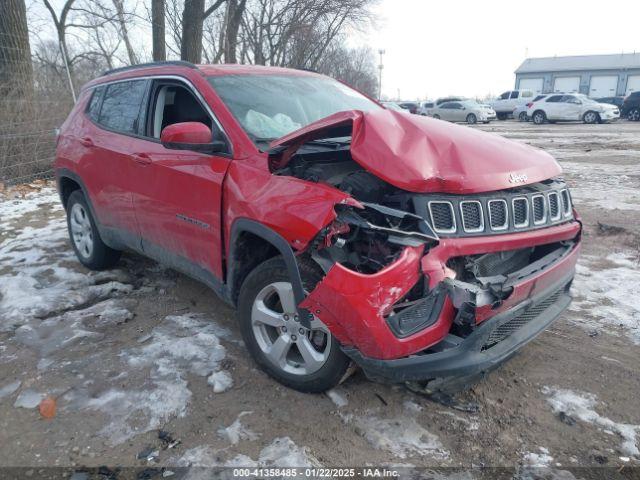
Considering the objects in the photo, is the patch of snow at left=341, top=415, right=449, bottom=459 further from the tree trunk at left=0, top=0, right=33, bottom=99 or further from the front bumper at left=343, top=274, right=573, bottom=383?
the tree trunk at left=0, top=0, right=33, bottom=99

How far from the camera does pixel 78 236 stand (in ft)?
16.5

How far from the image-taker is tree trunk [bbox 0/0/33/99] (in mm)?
9664

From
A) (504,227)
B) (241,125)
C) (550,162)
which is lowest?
(504,227)

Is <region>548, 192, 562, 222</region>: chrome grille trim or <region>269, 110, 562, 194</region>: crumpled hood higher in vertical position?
<region>269, 110, 562, 194</region>: crumpled hood

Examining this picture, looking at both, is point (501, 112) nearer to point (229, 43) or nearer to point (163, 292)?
point (229, 43)

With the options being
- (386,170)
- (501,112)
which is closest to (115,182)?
(386,170)

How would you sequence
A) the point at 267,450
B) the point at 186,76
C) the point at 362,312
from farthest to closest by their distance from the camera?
the point at 186,76, the point at 267,450, the point at 362,312

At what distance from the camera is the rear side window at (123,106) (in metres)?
4.01

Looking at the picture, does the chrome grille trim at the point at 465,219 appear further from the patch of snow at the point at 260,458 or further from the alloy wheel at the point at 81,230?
the alloy wheel at the point at 81,230

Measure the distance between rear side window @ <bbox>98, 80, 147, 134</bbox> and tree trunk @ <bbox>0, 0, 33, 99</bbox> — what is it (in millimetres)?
6549

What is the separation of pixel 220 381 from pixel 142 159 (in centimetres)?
180

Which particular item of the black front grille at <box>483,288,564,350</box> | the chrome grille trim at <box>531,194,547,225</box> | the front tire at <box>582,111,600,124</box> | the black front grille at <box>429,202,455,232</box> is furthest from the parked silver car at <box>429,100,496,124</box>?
the black front grille at <box>429,202,455,232</box>

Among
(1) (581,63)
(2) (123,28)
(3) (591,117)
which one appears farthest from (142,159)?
(1) (581,63)

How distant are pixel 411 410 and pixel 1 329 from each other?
311 centimetres
